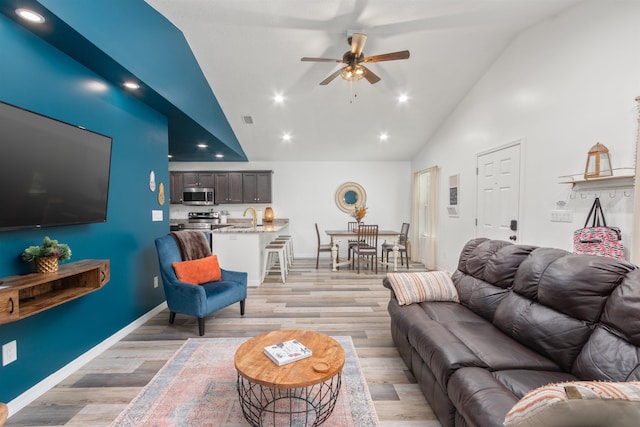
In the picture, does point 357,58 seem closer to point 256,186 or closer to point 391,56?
point 391,56

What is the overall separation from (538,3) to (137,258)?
5092 mm

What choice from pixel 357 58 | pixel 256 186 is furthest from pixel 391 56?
pixel 256 186

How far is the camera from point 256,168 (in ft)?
23.0

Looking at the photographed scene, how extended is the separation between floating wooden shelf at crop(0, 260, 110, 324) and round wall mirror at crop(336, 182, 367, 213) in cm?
534

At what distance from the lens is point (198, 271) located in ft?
10.4

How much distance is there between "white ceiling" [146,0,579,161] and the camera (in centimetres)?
305

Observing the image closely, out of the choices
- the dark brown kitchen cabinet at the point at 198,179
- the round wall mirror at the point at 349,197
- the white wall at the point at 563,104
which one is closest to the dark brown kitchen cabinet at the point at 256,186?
the dark brown kitchen cabinet at the point at 198,179

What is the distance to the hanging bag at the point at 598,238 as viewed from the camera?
7.60 feet

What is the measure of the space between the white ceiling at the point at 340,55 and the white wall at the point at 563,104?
0.30 metres

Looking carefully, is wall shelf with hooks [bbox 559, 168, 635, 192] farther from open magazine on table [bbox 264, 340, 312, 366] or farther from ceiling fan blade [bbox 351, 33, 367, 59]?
open magazine on table [bbox 264, 340, 312, 366]

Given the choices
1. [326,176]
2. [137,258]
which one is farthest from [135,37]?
[326,176]

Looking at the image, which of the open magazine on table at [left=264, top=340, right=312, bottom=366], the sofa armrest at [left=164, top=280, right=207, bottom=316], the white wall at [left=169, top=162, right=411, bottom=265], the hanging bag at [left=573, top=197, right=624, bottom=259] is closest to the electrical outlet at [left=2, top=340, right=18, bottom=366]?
the sofa armrest at [left=164, top=280, right=207, bottom=316]

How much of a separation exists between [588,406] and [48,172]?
2.89 metres

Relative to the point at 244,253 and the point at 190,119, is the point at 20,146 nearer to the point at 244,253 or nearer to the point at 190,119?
the point at 190,119
